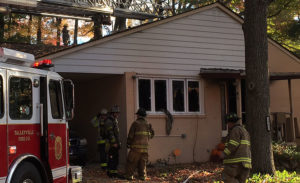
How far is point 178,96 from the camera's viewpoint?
46.1 feet

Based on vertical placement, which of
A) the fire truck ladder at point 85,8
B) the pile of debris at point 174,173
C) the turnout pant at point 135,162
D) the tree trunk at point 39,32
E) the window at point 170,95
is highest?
the tree trunk at point 39,32

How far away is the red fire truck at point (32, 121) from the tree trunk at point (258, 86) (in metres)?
4.49

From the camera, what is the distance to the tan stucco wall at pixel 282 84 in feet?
53.5

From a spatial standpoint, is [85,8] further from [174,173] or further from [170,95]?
[174,173]

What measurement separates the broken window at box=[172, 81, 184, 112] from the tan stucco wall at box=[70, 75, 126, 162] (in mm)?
1860

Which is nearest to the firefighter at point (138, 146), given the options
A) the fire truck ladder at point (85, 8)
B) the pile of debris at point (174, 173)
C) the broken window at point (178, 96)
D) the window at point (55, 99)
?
the pile of debris at point (174, 173)

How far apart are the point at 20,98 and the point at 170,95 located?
24.9ft

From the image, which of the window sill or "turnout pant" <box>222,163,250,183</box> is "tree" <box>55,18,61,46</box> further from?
"turnout pant" <box>222,163,250,183</box>

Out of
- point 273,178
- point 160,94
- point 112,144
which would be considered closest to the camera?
point 273,178

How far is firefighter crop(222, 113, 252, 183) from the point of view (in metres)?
7.34

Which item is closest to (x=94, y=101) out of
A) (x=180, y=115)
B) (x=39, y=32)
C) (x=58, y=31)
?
(x=180, y=115)

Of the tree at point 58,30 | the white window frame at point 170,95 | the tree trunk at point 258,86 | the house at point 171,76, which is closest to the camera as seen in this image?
the tree trunk at point 258,86

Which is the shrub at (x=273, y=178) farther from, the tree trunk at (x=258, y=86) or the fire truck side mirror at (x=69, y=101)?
the fire truck side mirror at (x=69, y=101)

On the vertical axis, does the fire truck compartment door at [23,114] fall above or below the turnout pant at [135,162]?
above
